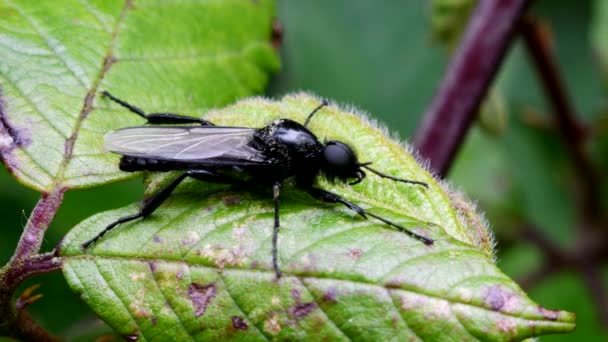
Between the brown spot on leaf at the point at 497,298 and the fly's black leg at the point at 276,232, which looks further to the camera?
the fly's black leg at the point at 276,232

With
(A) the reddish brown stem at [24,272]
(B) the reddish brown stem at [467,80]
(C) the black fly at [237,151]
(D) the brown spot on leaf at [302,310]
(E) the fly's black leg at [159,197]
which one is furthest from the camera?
(B) the reddish brown stem at [467,80]

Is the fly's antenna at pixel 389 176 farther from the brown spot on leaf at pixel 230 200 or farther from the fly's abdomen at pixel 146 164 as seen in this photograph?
the fly's abdomen at pixel 146 164

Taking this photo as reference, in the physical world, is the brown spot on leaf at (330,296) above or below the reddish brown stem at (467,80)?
below

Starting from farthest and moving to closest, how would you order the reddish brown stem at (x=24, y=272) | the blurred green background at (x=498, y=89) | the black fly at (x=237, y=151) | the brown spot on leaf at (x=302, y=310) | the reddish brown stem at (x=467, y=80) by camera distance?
the blurred green background at (x=498, y=89)
the reddish brown stem at (x=467, y=80)
the black fly at (x=237, y=151)
the reddish brown stem at (x=24, y=272)
the brown spot on leaf at (x=302, y=310)

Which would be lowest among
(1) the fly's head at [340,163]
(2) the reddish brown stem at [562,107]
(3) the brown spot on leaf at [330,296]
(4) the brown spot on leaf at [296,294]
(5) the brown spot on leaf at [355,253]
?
(4) the brown spot on leaf at [296,294]

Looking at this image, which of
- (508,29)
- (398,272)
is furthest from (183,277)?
(508,29)

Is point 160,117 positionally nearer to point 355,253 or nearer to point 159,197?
point 159,197

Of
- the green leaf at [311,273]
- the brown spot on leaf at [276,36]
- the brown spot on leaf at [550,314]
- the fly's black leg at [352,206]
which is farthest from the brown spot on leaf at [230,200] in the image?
the brown spot on leaf at [276,36]

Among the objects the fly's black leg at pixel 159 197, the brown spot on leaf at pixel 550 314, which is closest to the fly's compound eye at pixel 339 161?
the fly's black leg at pixel 159 197
